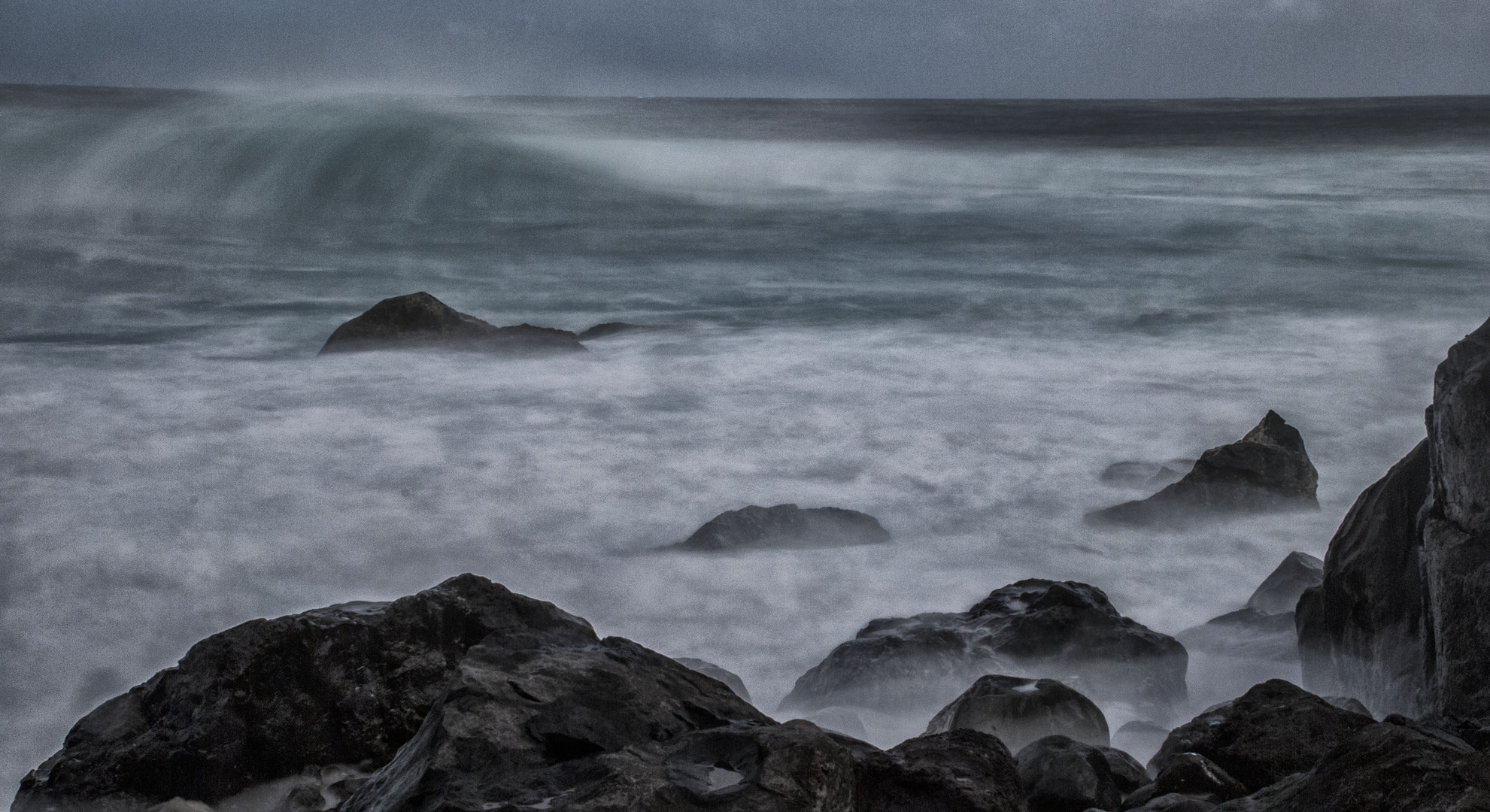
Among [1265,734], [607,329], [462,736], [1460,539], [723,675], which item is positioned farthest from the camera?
[607,329]

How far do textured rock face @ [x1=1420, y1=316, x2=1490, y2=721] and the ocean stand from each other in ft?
3.41

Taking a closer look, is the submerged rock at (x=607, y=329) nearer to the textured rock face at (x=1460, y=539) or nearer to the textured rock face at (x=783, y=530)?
the textured rock face at (x=783, y=530)

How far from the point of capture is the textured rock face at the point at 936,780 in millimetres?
1962

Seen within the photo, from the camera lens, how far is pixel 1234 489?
5520 mm

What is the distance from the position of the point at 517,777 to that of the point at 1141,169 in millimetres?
28770

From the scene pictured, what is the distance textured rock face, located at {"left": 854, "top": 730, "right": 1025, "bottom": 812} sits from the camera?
1.96 meters

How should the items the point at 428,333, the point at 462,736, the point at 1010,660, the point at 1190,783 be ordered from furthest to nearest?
the point at 428,333
the point at 1010,660
the point at 1190,783
the point at 462,736

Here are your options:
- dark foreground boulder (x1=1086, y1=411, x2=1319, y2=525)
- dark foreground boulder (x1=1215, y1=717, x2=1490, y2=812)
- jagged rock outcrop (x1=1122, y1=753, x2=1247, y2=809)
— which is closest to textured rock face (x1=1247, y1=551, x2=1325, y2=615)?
dark foreground boulder (x1=1086, y1=411, x2=1319, y2=525)

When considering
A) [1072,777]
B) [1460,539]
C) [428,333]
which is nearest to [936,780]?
[1072,777]

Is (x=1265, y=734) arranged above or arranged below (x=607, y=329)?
above

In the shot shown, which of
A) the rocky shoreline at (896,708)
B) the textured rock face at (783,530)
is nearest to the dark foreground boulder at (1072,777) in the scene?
the rocky shoreline at (896,708)

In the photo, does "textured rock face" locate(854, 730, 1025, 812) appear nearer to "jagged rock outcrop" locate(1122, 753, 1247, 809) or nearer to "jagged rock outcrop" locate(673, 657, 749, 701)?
"jagged rock outcrop" locate(1122, 753, 1247, 809)

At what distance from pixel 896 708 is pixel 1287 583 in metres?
1.72

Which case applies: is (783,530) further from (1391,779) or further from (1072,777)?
(1391,779)
